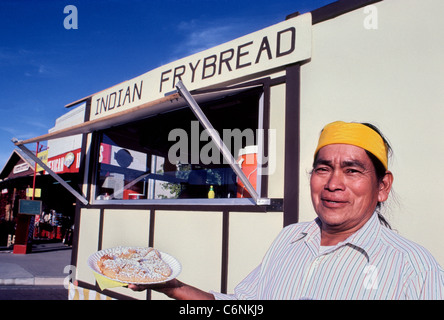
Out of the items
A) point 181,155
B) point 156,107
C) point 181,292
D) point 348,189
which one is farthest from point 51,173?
point 348,189

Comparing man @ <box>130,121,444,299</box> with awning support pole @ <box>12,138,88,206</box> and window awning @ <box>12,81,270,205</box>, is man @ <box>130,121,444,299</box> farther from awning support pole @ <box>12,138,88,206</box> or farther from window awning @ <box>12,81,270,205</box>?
awning support pole @ <box>12,138,88,206</box>

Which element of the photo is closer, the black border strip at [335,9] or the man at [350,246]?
the man at [350,246]

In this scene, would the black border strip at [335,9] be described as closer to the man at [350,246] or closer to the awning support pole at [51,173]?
the man at [350,246]

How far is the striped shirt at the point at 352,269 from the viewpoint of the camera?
1287 millimetres

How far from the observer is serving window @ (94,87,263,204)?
3.36m

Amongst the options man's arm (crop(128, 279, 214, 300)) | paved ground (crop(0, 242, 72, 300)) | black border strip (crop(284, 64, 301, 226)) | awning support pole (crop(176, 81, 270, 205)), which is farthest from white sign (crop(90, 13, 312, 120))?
paved ground (crop(0, 242, 72, 300))

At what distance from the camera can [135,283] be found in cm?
173

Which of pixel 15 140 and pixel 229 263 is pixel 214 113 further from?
pixel 15 140

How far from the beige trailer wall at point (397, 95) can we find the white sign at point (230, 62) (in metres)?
0.23

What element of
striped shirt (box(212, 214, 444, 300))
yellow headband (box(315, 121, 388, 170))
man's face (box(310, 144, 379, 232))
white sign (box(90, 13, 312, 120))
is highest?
white sign (box(90, 13, 312, 120))

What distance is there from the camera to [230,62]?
3.31m

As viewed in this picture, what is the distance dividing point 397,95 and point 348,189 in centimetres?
116

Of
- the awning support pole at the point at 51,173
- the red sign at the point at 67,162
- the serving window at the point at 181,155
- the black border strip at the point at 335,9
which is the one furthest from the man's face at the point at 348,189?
the red sign at the point at 67,162

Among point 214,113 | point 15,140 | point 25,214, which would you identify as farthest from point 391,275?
point 25,214
